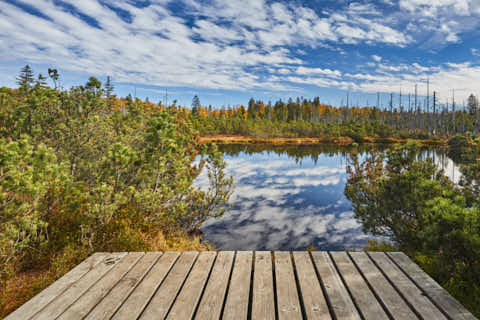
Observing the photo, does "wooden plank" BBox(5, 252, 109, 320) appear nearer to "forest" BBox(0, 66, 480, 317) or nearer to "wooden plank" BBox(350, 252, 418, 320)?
"forest" BBox(0, 66, 480, 317)

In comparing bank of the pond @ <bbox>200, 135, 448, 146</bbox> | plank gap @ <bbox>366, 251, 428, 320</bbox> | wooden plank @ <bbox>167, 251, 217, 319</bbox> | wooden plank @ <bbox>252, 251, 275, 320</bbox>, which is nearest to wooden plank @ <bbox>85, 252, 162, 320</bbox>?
wooden plank @ <bbox>167, 251, 217, 319</bbox>

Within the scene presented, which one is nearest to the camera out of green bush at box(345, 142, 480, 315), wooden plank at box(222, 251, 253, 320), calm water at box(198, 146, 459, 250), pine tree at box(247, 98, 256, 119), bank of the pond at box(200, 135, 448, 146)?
wooden plank at box(222, 251, 253, 320)

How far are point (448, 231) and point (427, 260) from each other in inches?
69.0

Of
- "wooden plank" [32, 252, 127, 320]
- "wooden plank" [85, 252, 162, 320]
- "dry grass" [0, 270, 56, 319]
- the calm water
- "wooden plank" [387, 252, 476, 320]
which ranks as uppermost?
"wooden plank" [85, 252, 162, 320]

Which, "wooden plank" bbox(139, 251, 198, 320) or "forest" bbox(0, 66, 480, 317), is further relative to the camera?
"forest" bbox(0, 66, 480, 317)

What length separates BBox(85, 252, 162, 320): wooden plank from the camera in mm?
1862

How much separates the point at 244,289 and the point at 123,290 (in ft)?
3.16

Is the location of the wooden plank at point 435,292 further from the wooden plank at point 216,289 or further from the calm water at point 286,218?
the calm water at point 286,218

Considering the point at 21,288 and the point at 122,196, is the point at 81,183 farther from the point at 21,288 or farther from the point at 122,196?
the point at 21,288

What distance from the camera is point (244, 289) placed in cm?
214

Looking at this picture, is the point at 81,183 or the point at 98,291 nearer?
the point at 98,291

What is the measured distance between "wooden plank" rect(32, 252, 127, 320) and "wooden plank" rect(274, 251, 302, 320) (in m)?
1.54

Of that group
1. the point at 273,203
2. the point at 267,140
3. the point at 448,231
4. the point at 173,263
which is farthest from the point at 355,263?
the point at 267,140

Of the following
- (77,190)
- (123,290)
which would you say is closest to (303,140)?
(77,190)
